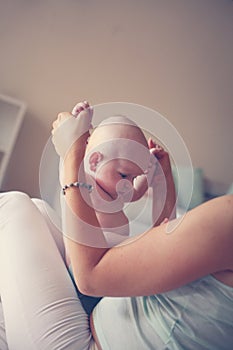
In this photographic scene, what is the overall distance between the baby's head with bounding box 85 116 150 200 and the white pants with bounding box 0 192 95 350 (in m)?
0.14

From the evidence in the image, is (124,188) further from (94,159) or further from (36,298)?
(36,298)

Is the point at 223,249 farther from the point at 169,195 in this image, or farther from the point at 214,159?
the point at 214,159

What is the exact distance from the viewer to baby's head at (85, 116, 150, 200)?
578 millimetres

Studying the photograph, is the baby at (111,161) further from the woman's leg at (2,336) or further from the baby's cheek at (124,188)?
the woman's leg at (2,336)

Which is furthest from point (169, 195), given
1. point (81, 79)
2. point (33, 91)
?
point (33, 91)

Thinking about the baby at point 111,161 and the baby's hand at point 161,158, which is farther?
the baby's hand at point 161,158

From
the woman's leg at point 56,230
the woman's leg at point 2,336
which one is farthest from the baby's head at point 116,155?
the woman's leg at point 2,336

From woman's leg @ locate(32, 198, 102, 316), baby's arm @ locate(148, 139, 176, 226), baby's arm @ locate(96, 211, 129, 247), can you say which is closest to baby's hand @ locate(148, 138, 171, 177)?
baby's arm @ locate(148, 139, 176, 226)

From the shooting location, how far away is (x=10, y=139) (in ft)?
5.43

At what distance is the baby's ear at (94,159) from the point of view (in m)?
0.57

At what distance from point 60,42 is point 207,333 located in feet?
4.96

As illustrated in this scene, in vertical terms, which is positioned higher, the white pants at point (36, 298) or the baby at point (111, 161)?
the baby at point (111, 161)

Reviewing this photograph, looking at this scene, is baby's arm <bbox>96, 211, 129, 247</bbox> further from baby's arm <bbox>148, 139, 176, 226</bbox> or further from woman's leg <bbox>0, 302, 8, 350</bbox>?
woman's leg <bbox>0, 302, 8, 350</bbox>

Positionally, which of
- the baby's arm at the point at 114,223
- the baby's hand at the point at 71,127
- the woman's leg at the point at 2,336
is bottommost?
the woman's leg at the point at 2,336
